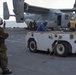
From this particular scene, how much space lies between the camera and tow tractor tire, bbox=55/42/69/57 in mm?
12028

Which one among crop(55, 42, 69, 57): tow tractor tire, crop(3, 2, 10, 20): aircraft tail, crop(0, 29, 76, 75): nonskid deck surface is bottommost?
crop(0, 29, 76, 75): nonskid deck surface

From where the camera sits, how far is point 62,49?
12211 mm

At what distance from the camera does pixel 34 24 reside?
3959cm

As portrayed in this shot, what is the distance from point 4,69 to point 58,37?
425 centimetres

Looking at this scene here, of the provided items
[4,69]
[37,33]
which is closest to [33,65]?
[4,69]

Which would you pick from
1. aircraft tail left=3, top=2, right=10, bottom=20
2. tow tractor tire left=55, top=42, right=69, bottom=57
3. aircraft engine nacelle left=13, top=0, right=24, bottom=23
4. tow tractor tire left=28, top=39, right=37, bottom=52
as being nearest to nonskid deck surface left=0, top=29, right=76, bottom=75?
tow tractor tire left=55, top=42, right=69, bottom=57

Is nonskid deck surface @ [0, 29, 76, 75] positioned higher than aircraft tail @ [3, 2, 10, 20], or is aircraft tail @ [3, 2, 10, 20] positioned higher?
aircraft tail @ [3, 2, 10, 20]

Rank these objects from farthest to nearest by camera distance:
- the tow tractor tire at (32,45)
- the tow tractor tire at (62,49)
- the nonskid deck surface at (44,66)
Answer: the tow tractor tire at (32,45)
the tow tractor tire at (62,49)
the nonskid deck surface at (44,66)

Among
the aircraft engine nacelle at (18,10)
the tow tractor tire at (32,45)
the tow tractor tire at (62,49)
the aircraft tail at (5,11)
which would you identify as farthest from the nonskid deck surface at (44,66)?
the aircraft tail at (5,11)

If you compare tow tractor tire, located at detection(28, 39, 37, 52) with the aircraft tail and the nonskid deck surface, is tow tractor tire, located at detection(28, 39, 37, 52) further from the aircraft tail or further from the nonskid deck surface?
the aircraft tail

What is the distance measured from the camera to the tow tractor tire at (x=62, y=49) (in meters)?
12.0

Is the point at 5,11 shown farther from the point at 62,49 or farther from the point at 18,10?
the point at 62,49

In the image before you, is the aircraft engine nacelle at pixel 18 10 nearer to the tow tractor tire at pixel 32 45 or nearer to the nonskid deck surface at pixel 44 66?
the tow tractor tire at pixel 32 45

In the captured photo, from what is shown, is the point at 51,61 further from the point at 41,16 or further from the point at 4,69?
the point at 41,16
